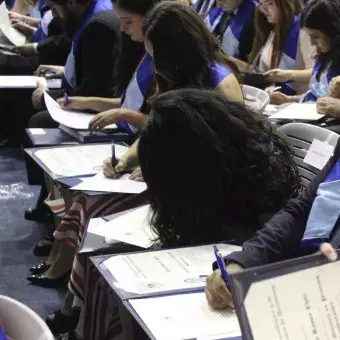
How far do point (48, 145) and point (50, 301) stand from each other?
1.91 feet

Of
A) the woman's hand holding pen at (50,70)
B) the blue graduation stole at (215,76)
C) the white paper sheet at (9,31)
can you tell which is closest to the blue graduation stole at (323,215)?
the blue graduation stole at (215,76)

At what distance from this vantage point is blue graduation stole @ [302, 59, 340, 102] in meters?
2.71

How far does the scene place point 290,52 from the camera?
10.9ft

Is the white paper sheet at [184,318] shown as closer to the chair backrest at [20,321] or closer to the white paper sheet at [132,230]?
the chair backrest at [20,321]

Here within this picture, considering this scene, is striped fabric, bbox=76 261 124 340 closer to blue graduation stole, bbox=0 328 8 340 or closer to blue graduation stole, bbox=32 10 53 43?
blue graduation stole, bbox=0 328 8 340

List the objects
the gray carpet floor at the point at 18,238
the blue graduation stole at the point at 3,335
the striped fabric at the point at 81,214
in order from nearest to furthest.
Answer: the blue graduation stole at the point at 3,335
the striped fabric at the point at 81,214
the gray carpet floor at the point at 18,238

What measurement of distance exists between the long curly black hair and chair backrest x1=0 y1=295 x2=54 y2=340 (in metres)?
0.47

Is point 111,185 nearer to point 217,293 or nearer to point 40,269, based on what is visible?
point 40,269

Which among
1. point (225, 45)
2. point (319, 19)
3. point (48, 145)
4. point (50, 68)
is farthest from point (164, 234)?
point (225, 45)

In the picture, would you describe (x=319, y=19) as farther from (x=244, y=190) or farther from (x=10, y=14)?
(x=10, y=14)

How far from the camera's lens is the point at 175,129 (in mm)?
1411

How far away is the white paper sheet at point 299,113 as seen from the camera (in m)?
2.35

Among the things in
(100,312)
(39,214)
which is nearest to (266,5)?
(39,214)

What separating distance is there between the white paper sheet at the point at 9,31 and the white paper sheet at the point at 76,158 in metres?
2.11
